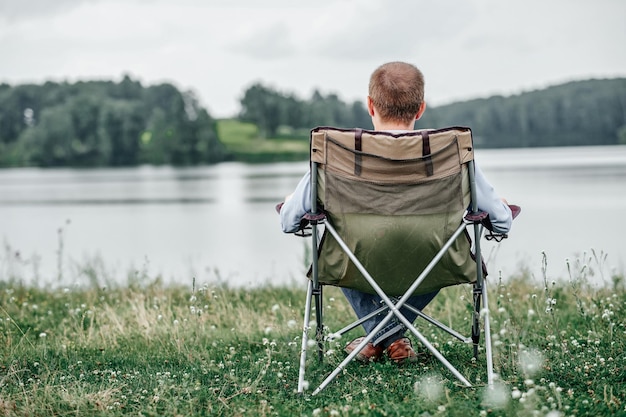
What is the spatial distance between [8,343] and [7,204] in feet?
89.7

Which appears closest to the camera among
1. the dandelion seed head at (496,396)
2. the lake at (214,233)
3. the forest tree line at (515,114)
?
the dandelion seed head at (496,396)

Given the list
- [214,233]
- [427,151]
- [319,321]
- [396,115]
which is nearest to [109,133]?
[214,233]

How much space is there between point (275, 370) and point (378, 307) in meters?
0.63

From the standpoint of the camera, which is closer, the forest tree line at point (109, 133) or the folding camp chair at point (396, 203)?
the folding camp chair at point (396, 203)

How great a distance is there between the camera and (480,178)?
3.38m

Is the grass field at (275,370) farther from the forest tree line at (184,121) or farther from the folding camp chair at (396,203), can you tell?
the forest tree line at (184,121)

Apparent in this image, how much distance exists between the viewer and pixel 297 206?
3418mm

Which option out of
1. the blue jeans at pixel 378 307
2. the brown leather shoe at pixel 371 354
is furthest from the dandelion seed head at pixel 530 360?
the brown leather shoe at pixel 371 354

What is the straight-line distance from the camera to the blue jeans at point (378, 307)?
3.76m

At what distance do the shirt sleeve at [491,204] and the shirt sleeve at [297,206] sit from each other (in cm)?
78

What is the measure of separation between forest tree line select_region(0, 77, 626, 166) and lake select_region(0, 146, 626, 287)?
124ft

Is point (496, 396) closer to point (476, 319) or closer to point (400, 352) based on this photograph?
point (476, 319)

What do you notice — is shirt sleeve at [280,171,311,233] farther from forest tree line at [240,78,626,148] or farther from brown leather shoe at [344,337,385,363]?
forest tree line at [240,78,626,148]

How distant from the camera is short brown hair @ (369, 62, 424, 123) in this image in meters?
3.37
